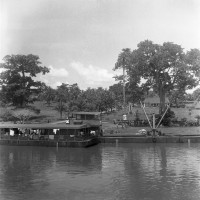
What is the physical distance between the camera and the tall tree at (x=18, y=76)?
76.0 m

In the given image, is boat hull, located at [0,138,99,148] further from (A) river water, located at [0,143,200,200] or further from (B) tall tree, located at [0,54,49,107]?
(B) tall tree, located at [0,54,49,107]

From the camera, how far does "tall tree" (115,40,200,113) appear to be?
68.8 m

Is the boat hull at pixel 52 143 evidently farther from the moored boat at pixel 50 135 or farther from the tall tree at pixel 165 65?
the tall tree at pixel 165 65

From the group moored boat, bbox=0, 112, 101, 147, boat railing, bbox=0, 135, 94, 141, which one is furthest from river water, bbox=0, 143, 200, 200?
boat railing, bbox=0, 135, 94, 141

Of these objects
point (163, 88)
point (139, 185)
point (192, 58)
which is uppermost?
point (192, 58)

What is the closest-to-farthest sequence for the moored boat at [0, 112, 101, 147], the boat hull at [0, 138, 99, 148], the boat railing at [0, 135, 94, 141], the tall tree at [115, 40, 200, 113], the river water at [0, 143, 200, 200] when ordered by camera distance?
the river water at [0, 143, 200, 200] → the boat hull at [0, 138, 99, 148] → the boat railing at [0, 135, 94, 141] → the moored boat at [0, 112, 101, 147] → the tall tree at [115, 40, 200, 113]

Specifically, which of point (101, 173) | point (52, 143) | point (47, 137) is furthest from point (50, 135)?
point (101, 173)

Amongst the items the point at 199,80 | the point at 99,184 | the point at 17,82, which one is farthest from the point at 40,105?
the point at 99,184

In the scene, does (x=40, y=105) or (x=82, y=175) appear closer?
(x=82, y=175)

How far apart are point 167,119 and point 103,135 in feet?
53.4

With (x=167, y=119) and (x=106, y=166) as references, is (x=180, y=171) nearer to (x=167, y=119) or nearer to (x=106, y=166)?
(x=106, y=166)

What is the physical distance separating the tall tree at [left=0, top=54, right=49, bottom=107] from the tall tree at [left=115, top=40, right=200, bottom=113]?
2152 cm

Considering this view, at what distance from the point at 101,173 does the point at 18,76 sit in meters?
49.3

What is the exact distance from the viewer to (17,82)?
7731 centimetres
